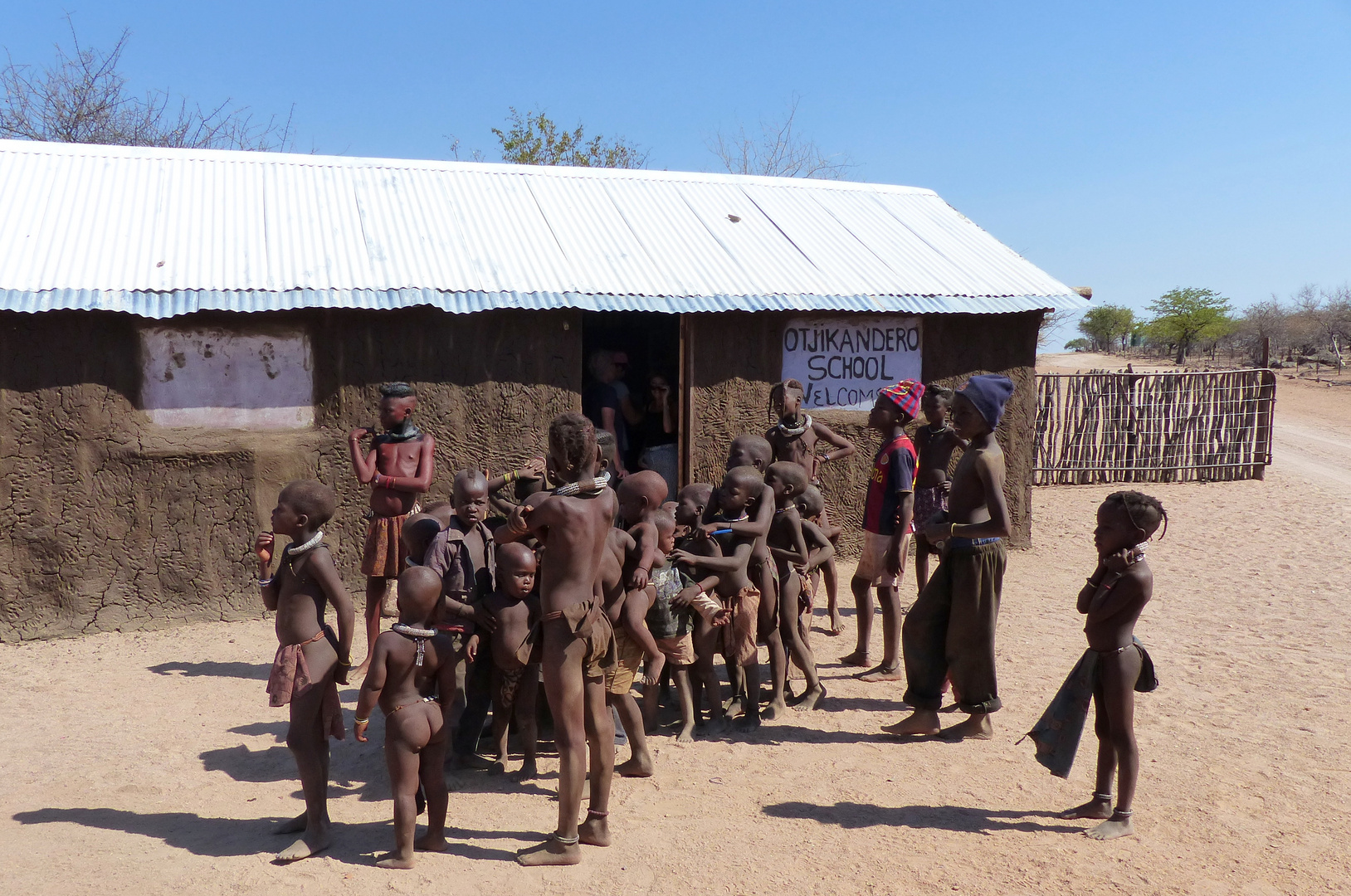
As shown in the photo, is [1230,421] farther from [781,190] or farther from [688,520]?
[688,520]

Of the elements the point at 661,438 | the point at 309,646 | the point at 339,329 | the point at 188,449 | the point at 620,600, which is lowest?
the point at 309,646

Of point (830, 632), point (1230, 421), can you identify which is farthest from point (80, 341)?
point (1230, 421)

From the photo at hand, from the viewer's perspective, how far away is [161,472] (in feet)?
20.6

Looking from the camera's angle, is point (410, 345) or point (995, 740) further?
point (410, 345)

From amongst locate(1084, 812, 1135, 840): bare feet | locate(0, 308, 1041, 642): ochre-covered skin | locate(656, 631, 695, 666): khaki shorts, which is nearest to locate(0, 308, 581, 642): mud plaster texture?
locate(0, 308, 1041, 642): ochre-covered skin

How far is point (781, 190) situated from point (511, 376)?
4093 mm

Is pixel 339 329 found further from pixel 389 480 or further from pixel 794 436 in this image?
pixel 794 436

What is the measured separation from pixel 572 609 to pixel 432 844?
0.97m

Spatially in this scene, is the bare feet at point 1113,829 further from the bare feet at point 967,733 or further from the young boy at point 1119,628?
the bare feet at point 967,733

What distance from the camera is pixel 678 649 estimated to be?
423 centimetres

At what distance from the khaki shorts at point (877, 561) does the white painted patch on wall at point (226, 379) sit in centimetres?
379

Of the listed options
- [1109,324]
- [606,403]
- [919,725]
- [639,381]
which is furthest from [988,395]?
[1109,324]

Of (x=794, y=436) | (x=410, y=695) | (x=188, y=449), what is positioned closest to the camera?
(x=410, y=695)

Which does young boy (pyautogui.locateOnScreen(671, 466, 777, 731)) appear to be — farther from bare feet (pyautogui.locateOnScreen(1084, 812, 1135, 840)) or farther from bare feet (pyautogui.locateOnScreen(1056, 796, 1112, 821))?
bare feet (pyautogui.locateOnScreen(1084, 812, 1135, 840))
